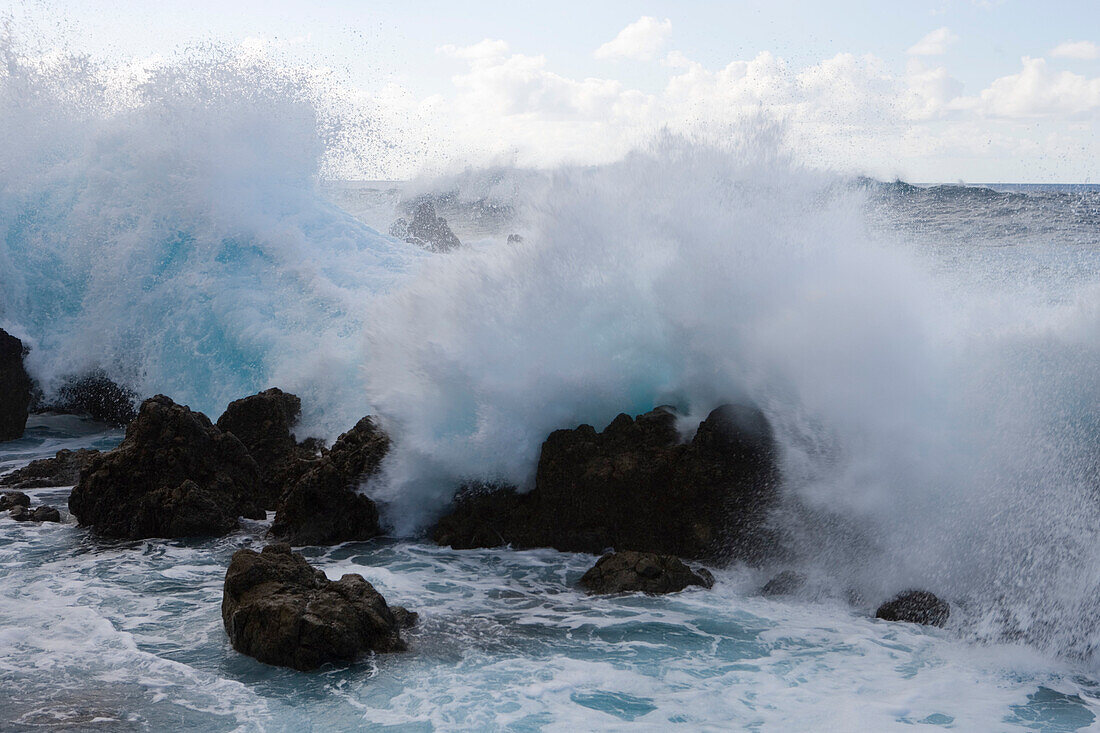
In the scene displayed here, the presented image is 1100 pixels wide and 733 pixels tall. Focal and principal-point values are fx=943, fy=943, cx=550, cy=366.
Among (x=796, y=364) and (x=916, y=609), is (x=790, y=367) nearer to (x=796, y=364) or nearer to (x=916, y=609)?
(x=796, y=364)

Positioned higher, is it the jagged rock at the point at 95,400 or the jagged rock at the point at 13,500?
the jagged rock at the point at 95,400

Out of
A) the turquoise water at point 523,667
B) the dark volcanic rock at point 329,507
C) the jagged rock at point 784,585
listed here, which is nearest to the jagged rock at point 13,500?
the turquoise water at point 523,667

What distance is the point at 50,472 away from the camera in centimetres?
906

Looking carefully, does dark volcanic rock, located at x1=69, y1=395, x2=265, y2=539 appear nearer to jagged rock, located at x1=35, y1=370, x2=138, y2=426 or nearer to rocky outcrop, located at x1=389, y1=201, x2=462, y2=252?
jagged rock, located at x1=35, y1=370, x2=138, y2=426

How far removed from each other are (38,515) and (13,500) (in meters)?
0.50

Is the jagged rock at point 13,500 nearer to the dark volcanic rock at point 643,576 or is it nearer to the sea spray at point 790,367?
the sea spray at point 790,367

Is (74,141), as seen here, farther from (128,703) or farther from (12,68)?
(128,703)

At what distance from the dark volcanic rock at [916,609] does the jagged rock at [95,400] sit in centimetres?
926

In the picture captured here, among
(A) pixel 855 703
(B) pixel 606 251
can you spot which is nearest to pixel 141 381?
(B) pixel 606 251

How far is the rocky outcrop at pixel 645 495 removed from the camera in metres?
6.71

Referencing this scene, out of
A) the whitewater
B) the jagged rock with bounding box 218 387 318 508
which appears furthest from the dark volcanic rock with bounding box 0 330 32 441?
the jagged rock with bounding box 218 387 318 508

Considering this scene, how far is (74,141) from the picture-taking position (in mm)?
14445

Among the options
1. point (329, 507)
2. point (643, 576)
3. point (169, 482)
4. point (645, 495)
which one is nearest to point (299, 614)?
point (643, 576)

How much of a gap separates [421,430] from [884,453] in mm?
3553
